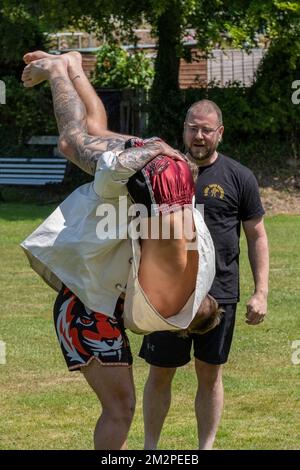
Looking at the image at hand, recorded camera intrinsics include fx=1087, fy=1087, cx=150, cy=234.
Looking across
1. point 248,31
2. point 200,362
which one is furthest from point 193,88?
point 200,362

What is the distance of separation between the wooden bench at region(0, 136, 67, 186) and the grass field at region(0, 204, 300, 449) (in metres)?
12.1

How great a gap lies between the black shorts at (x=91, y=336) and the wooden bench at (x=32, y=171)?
1941 centimetres

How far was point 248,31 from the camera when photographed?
2192 cm

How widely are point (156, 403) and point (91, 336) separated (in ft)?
4.64

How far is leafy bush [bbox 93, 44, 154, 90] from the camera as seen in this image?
87.5ft

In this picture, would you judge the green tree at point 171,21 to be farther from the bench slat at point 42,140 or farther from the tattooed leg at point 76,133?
the tattooed leg at point 76,133

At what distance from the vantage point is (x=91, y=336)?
5203 millimetres

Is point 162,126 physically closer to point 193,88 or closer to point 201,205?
point 193,88

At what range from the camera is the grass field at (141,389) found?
272 inches

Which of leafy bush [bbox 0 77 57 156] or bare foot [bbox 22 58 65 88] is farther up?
bare foot [bbox 22 58 65 88]

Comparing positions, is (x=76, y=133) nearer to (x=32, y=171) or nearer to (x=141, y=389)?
(x=141, y=389)

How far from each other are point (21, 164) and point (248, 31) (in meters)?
6.39

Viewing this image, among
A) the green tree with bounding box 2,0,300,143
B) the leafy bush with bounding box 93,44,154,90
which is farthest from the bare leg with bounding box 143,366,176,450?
the leafy bush with bounding box 93,44,154,90
